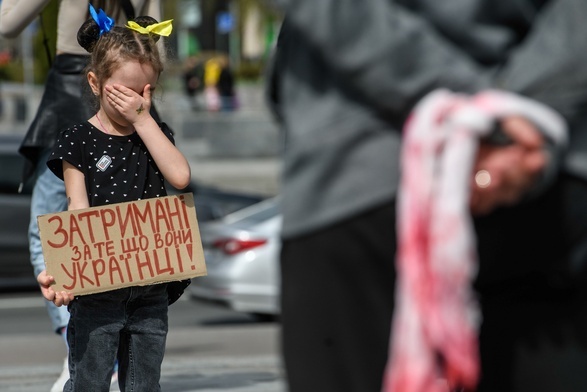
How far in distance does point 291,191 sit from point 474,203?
1.08 feet

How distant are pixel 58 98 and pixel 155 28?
948 mm

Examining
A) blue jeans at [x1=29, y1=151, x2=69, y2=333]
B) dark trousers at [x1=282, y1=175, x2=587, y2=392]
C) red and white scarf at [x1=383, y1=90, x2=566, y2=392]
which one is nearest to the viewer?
red and white scarf at [x1=383, y1=90, x2=566, y2=392]

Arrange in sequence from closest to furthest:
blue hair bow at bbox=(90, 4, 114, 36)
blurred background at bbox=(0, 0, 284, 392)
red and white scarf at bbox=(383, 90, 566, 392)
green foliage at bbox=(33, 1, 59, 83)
→ 1. red and white scarf at bbox=(383, 90, 566, 392)
2. blue hair bow at bbox=(90, 4, 114, 36)
3. green foliage at bbox=(33, 1, 59, 83)
4. blurred background at bbox=(0, 0, 284, 392)

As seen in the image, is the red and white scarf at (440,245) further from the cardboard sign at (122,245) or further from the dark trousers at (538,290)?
the cardboard sign at (122,245)

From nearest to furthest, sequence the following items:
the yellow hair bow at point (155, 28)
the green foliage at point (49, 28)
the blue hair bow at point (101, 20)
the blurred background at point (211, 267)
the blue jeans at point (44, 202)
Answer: the yellow hair bow at point (155, 28), the blue hair bow at point (101, 20), the blue jeans at point (44, 202), the green foliage at point (49, 28), the blurred background at point (211, 267)

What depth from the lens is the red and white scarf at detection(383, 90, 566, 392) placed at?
2.09 meters

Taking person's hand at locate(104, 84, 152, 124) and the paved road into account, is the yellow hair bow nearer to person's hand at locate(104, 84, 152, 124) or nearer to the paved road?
person's hand at locate(104, 84, 152, 124)

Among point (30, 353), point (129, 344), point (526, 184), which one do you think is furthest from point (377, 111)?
point (30, 353)

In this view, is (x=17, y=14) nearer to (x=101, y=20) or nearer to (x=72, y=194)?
(x=101, y=20)

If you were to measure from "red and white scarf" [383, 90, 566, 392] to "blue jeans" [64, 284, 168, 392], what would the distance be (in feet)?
6.72

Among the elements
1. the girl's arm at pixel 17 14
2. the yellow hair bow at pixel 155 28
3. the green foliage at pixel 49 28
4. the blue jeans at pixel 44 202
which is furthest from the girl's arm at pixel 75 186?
the green foliage at pixel 49 28

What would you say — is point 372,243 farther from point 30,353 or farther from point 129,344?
point 30,353

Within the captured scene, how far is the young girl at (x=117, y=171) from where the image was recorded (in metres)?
4.00

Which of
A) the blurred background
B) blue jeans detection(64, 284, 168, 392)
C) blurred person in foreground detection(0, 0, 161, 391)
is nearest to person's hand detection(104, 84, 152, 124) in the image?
the blurred background
